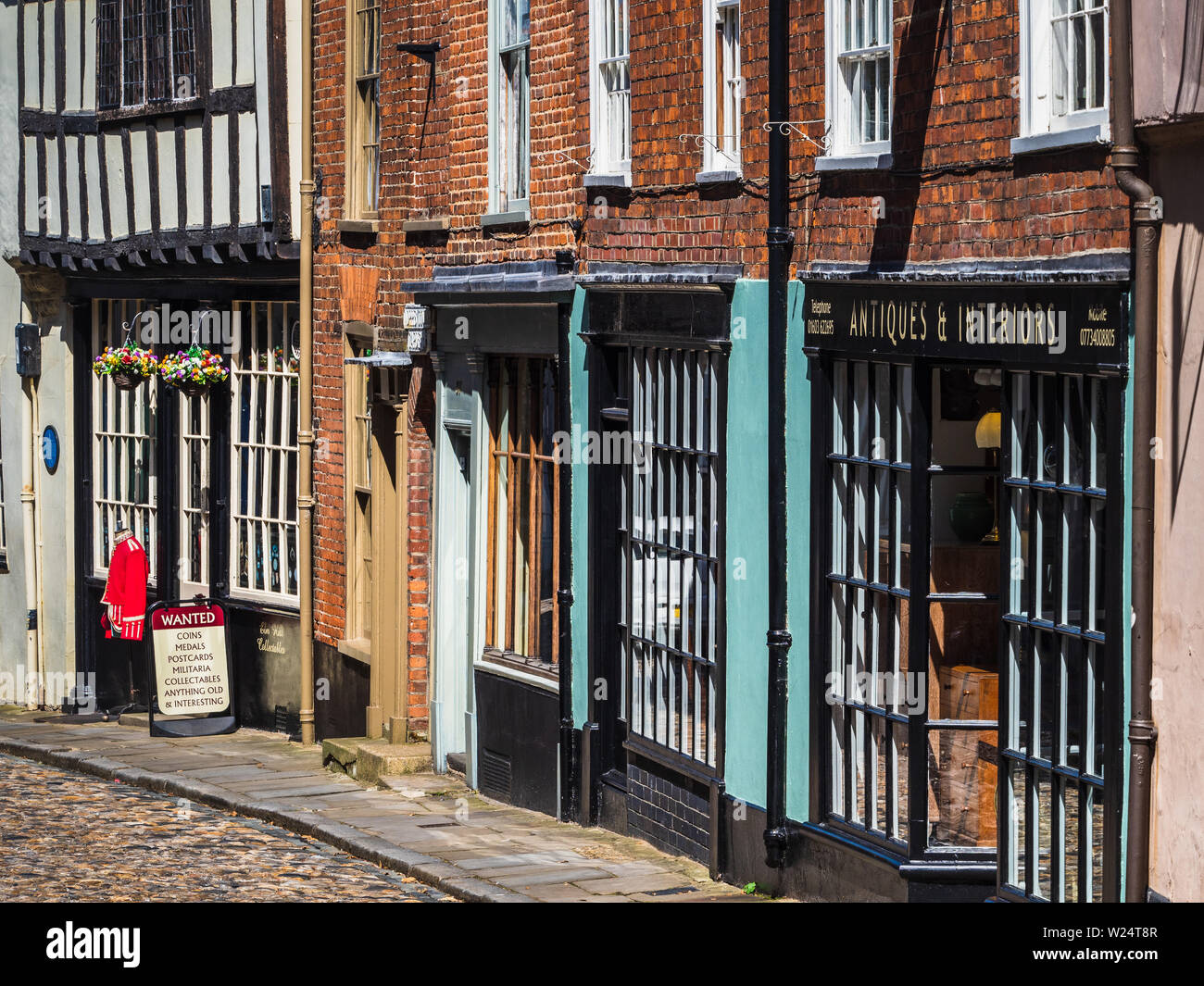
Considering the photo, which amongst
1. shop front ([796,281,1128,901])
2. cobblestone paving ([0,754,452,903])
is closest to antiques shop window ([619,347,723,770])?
shop front ([796,281,1128,901])

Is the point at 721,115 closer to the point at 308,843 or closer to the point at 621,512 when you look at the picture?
the point at 621,512

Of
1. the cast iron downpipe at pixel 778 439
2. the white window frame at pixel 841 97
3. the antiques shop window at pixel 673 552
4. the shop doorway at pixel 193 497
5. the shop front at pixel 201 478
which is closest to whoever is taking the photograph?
the white window frame at pixel 841 97

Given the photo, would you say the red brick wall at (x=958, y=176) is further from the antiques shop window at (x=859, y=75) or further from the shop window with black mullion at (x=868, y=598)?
the shop window with black mullion at (x=868, y=598)

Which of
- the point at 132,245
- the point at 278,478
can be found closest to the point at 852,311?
the point at 278,478

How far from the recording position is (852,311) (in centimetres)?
985

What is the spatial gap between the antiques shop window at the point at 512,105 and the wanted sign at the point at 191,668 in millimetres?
5395

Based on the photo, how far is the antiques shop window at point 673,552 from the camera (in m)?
11.5

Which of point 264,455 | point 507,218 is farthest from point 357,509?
point 507,218

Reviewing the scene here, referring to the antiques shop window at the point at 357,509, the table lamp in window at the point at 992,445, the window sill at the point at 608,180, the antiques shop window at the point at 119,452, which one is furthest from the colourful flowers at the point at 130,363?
the table lamp in window at the point at 992,445

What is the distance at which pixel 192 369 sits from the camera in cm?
1778

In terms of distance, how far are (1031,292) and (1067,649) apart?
1453 mm

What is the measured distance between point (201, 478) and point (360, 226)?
3.75m

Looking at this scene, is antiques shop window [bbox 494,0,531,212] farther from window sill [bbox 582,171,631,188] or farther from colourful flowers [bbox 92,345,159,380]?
colourful flowers [bbox 92,345,159,380]

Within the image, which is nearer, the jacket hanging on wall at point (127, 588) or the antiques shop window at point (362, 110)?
the antiques shop window at point (362, 110)
